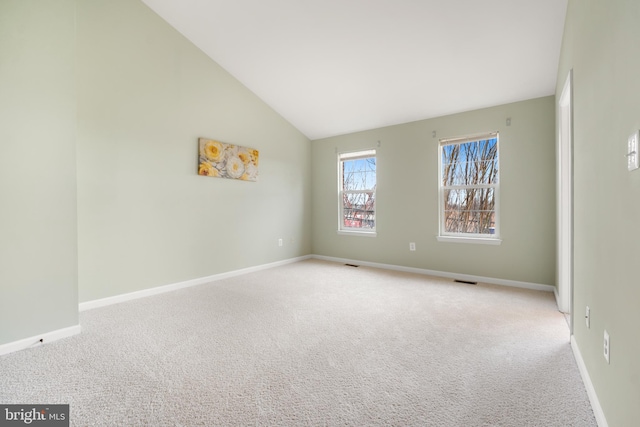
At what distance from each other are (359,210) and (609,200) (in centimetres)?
409

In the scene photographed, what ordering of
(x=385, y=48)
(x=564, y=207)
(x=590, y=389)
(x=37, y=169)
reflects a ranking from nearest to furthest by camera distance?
1. (x=590, y=389)
2. (x=37, y=169)
3. (x=564, y=207)
4. (x=385, y=48)

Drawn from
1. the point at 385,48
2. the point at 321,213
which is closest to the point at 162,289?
the point at 321,213

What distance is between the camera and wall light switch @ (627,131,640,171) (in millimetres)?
980

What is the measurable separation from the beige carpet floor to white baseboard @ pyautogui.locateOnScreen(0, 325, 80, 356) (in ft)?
0.24

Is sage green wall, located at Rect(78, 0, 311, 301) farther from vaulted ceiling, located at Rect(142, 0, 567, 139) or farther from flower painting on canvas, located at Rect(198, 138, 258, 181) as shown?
vaulted ceiling, located at Rect(142, 0, 567, 139)

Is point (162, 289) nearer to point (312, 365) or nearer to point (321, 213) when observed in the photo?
point (312, 365)

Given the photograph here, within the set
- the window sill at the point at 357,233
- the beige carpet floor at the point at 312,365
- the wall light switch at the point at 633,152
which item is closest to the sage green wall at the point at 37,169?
the beige carpet floor at the point at 312,365

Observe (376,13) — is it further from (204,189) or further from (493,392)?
(493,392)

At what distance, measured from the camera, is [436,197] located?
439 centimetres

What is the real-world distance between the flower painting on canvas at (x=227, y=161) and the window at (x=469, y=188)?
2851 mm

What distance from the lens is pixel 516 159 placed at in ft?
12.3

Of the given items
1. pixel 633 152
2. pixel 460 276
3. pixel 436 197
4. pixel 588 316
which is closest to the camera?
pixel 633 152

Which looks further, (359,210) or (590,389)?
(359,210)

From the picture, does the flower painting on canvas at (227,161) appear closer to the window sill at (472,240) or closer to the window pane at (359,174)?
the window pane at (359,174)
